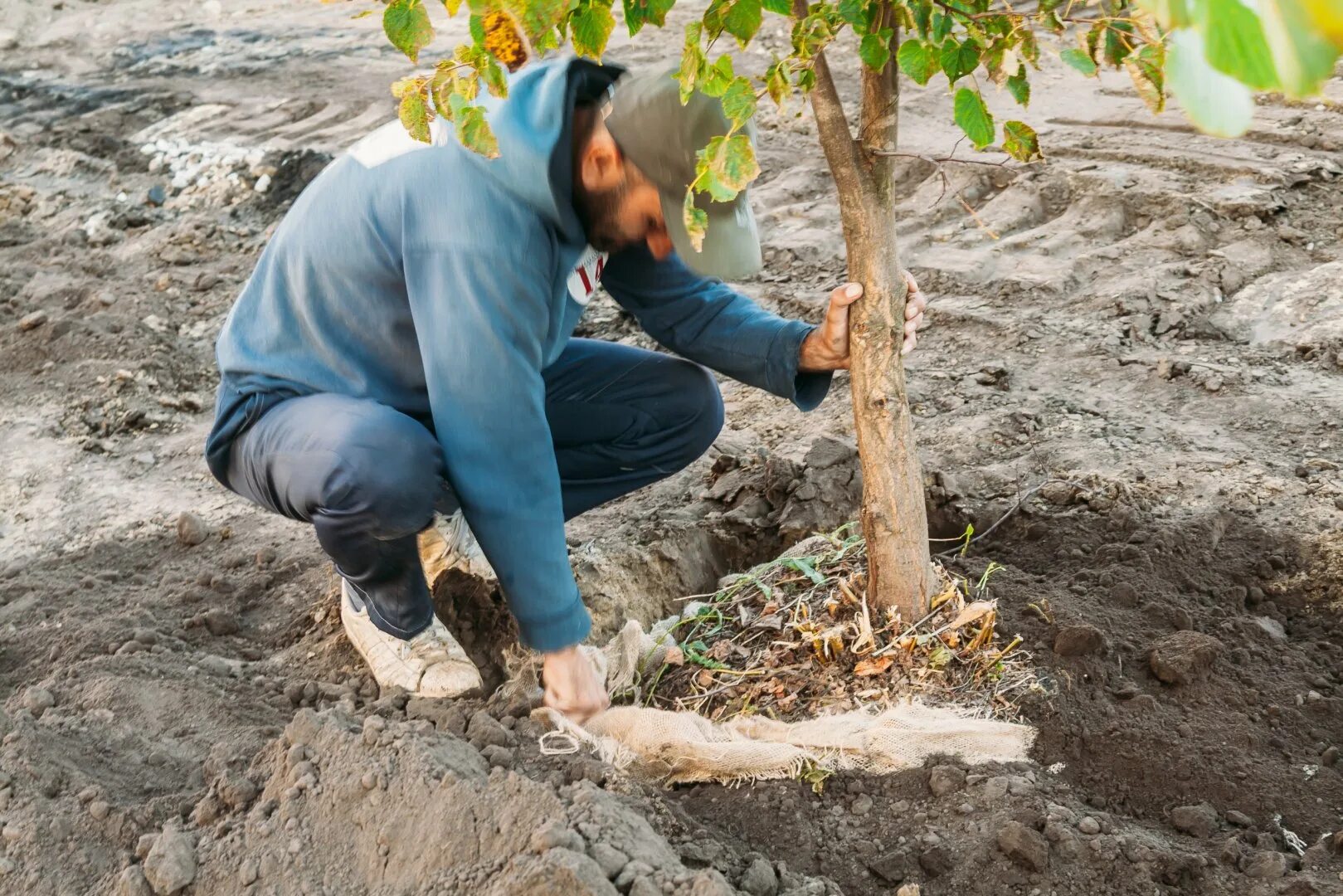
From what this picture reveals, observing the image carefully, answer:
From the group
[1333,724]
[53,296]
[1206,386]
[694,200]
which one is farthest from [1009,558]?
[53,296]

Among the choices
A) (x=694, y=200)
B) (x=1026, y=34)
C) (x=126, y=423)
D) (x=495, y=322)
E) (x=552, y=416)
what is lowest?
(x=126, y=423)

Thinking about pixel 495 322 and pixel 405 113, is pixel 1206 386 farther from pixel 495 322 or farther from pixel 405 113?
pixel 405 113

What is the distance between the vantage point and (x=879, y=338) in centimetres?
222

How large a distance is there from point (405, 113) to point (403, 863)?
1131 mm

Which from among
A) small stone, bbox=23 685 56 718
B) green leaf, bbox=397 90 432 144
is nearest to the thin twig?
green leaf, bbox=397 90 432 144

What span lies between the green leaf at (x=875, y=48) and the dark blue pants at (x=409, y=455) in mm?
1097

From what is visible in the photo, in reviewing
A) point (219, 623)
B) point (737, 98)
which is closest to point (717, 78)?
point (737, 98)

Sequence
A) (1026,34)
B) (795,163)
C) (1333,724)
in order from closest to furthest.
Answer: (1026,34), (1333,724), (795,163)

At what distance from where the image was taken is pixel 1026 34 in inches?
68.9

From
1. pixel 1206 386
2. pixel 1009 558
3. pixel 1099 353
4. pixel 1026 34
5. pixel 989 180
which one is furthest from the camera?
pixel 989 180

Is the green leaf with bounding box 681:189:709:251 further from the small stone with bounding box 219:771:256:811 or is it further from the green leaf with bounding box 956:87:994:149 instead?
the small stone with bounding box 219:771:256:811

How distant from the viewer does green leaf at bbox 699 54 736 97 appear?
162 centimetres

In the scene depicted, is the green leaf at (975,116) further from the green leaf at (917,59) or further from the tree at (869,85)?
the green leaf at (917,59)

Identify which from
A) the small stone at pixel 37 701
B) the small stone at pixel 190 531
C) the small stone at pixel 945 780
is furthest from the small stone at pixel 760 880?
the small stone at pixel 190 531
